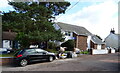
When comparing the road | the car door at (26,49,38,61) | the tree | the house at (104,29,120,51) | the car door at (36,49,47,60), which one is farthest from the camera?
the house at (104,29,120,51)

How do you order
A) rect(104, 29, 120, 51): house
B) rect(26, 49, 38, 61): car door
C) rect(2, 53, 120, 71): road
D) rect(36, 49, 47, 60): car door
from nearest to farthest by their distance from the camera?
rect(2, 53, 120, 71): road
rect(26, 49, 38, 61): car door
rect(36, 49, 47, 60): car door
rect(104, 29, 120, 51): house

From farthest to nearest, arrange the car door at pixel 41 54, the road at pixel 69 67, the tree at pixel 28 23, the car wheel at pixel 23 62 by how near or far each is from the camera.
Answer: the tree at pixel 28 23 → the car door at pixel 41 54 → the car wheel at pixel 23 62 → the road at pixel 69 67

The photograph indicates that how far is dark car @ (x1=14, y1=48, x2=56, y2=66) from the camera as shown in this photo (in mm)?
10390

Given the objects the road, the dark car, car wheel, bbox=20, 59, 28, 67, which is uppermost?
the dark car

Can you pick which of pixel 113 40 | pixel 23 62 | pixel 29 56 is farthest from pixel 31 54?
pixel 113 40

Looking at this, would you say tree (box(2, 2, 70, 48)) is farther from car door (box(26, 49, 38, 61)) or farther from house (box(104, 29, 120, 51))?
house (box(104, 29, 120, 51))

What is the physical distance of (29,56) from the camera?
10.8m

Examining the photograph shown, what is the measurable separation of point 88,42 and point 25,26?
21.1 meters

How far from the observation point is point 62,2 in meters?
17.5

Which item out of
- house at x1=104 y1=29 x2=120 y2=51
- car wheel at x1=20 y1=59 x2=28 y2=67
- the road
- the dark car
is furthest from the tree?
house at x1=104 y1=29 x2=120 y2=51

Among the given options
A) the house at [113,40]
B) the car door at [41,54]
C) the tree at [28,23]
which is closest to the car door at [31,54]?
the car door at [41,54]

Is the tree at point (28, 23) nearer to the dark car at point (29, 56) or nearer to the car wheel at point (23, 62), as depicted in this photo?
the dark car at point (29, 56)

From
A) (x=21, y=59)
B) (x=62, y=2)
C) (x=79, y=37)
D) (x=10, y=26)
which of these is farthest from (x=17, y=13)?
(x=79, y=37)

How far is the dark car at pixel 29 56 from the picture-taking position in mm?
10390
